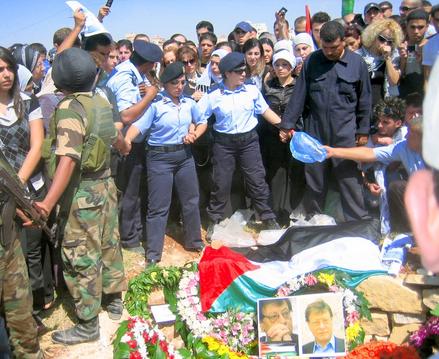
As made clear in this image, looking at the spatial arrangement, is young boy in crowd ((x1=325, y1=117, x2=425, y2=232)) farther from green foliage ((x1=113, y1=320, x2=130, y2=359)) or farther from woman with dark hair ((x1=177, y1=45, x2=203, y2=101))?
green foliage ((x1=113, y1=320, x2=130, y2=359))

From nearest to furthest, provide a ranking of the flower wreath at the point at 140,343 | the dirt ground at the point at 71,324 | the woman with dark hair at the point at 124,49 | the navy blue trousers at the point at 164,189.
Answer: the flower wreath at the point at 140,343
the dirt ground at the point at 71,324
the navy blue trousers at the point at 164,189
the woman with dark hair at the point at 124,49

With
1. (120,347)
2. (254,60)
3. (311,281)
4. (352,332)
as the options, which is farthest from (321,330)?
(254,60)

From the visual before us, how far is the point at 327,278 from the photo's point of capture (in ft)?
12.4

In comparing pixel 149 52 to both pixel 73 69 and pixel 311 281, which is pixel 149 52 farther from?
pixel 311 281

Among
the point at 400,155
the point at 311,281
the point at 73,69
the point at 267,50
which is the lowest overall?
the point at 311,281

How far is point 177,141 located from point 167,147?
11cm

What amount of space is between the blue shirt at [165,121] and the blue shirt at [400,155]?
1719 millimetres

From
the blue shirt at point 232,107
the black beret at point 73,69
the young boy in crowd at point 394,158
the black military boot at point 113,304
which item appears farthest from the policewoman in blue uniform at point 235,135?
the black beret at point 73,69

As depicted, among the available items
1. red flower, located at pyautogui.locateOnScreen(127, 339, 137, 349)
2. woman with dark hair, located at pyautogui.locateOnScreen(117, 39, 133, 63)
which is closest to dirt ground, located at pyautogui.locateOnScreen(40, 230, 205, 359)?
red flower, located at pyautogui.locateOnScreen(127, 339, 137, 349)

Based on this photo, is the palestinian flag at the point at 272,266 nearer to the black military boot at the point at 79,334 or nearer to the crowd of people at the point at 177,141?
the crowd of people at the point at 177,141

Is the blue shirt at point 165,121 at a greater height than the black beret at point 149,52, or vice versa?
the black beret at point 149,52

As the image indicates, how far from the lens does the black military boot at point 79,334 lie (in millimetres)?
3670

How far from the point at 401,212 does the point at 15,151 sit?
9.99ft

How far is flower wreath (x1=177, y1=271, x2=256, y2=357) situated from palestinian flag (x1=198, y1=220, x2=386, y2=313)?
0.06m
